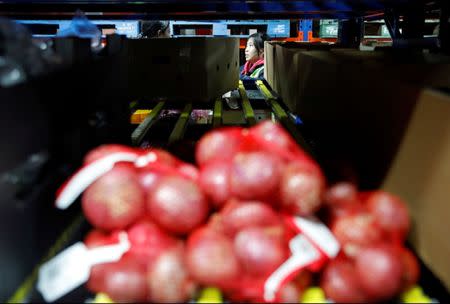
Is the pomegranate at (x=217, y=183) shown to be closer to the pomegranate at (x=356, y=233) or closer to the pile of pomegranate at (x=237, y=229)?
the pile of pomegranate at (x=237, y=229)

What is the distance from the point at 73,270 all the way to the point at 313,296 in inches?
25.2

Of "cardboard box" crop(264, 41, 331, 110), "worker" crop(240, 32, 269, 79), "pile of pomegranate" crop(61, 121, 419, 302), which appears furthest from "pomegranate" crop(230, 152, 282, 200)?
"worker" crop(240, 32, 269, 79)

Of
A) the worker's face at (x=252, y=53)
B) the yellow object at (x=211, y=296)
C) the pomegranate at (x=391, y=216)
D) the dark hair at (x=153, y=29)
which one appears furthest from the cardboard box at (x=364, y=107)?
the worker's face at (x=252, y=53)

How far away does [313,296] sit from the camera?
1.22m

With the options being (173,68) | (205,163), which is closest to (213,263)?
(205,163)

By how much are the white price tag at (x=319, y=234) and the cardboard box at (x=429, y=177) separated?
0.89 feet

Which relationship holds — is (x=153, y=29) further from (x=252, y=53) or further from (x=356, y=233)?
(x=356, y=233)

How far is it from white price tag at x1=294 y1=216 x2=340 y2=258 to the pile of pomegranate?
24mm

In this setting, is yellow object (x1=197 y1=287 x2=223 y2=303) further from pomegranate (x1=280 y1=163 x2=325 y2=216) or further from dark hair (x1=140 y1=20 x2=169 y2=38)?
dark hair (x1=140 y1=20 x2=169 y2=38)

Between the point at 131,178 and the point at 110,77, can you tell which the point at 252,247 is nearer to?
the point at 131,178

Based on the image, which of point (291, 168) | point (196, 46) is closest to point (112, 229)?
point (291, 168)

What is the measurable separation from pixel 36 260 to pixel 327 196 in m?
0.87

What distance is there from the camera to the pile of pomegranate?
113 centimetres

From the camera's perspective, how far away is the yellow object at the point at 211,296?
117 cm
